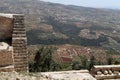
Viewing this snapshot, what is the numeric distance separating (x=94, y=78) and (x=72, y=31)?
132 meters

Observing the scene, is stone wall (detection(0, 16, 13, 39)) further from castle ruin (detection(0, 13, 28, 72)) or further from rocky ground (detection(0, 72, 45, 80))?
rocky ground (detection(0, 72, 45, 80))

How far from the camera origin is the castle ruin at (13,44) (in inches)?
325

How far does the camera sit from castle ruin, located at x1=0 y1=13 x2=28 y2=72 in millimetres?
8243

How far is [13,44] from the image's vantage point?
902cm

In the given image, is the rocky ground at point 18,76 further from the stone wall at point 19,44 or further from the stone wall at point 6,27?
the stone wall at point 6,27

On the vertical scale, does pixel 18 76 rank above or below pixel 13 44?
below

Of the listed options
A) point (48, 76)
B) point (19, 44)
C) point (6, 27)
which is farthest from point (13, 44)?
point (48, 76)

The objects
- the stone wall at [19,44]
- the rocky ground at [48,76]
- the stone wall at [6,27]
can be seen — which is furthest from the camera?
the stone wall at [6,27]

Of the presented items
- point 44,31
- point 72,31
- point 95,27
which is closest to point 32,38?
point 44,31

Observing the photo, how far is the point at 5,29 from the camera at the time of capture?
9.39m

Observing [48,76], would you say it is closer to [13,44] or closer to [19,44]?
[19,44]

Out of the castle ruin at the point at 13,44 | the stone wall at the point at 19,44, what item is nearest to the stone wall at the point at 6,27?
the castle ruin at the point at 13,44

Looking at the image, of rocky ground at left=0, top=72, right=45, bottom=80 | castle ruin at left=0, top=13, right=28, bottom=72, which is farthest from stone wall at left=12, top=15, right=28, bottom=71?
rocky ground at left=0, top=72, right=45, bottom=80

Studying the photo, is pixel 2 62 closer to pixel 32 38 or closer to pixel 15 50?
pixel 15 50
